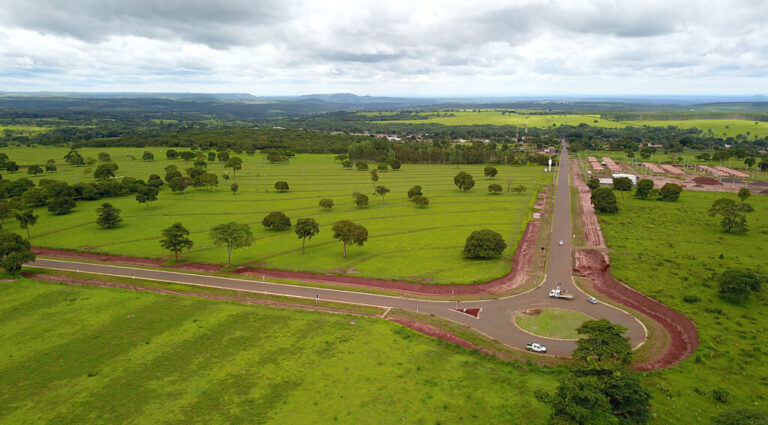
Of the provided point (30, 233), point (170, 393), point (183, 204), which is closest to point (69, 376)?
point (170, 393)

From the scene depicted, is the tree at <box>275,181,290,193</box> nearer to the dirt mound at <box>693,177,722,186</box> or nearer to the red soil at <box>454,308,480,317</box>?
the red soil at <box>454,308,480,317</box>

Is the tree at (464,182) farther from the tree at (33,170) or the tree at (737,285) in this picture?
the tree at (33,170)

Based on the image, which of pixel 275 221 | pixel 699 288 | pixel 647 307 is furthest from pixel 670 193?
pixel 275 221

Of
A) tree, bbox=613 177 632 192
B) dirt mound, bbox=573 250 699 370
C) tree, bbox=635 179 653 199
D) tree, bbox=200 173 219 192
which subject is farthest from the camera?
tree, bbox=613 177 632 192

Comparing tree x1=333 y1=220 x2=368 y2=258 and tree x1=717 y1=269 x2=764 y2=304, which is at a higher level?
tree x1=333 y1=220 x2=368 y2=258

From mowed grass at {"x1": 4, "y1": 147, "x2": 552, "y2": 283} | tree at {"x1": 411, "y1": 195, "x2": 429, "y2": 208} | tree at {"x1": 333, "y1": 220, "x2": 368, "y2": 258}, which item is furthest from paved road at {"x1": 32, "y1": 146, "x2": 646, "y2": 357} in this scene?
tree at {"x1": 411, "y1": 195, "x2": 429, "y2": 208}
